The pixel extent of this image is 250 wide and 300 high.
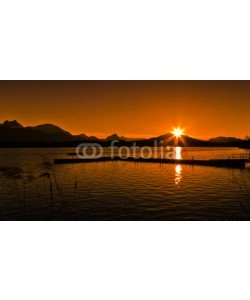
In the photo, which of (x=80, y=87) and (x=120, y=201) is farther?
(x=120, y=201)

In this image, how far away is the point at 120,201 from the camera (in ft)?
47.6

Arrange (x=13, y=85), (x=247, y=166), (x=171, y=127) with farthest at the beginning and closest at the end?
(x=247, y=166), (x=171, y=127), (x=13, y=85)

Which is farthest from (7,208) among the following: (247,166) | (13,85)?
(247,166)

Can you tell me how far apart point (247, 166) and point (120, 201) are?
2263cm

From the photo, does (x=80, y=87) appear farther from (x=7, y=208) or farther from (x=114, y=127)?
(x=7, y=208)

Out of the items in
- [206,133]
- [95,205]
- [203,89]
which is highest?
[203,89]

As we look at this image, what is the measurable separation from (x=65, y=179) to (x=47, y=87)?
16.7ft

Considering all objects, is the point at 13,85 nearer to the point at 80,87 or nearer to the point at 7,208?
the point at 80,87
